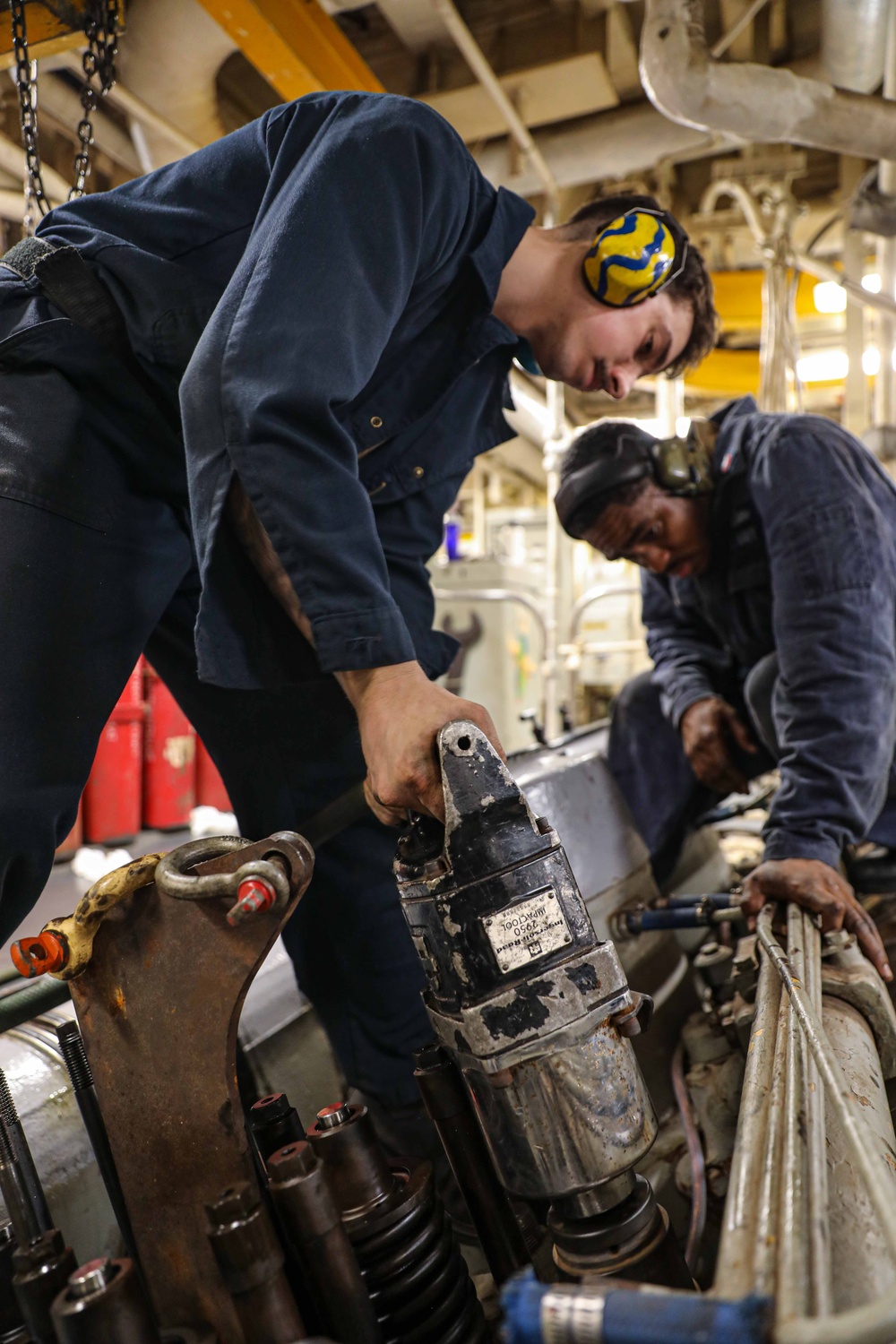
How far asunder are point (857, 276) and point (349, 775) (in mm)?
4101

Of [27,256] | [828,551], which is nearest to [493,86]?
[828,551]

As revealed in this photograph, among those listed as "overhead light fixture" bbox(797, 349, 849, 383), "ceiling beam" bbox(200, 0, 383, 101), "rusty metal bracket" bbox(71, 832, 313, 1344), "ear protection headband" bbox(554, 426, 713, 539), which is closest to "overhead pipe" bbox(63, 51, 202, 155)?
"ceiling beam" bbox(200, 0, 383, 101)

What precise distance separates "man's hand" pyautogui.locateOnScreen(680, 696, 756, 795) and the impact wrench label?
4.28 ft

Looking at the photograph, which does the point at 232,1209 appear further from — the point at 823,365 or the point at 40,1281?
the point at 823,365

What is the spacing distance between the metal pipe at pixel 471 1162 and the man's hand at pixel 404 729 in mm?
251

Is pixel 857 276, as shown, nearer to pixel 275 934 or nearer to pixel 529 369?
pixel 529 369

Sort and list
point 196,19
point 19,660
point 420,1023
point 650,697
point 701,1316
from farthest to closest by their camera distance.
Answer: point 196,19
point 650,697
point 420,1023
point 19,660
point 701,1316

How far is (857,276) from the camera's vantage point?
428 cm

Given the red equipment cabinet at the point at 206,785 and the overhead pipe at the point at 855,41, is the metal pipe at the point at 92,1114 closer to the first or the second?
the overhead pipe at the point at 855,41

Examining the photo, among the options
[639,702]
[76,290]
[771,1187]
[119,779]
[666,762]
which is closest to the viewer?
[771,1187]

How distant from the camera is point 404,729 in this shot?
81 centimetres

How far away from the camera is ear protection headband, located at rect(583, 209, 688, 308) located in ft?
4.14

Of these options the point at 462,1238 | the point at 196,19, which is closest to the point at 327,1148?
the point at 462,1238

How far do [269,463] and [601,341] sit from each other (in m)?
0.73
